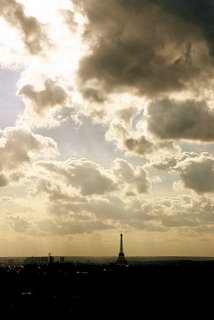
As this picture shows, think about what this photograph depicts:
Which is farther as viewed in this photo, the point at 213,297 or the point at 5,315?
the point at 213,297

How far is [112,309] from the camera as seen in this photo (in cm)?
5972

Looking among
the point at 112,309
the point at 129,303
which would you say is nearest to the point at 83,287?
the point at 129,303

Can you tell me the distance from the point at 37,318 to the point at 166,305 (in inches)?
862

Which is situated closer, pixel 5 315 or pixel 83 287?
pixel 5 315

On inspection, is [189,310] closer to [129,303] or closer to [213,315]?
[213,315]

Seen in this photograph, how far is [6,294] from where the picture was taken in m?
75.8

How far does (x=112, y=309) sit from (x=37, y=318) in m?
13.5

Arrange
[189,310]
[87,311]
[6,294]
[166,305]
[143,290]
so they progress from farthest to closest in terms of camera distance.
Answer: [143,290] < [6,294] < [166,305] < [189,310] < [87,311]

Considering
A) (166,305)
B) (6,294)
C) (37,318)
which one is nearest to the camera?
(37,318)

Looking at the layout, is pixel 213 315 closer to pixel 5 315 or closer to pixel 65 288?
pixel 5 315

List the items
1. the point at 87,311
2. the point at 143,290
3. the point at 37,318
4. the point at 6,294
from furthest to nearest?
the point at 143,290 → the point at 6,294 → the point at 87,311 → the point at 37,318

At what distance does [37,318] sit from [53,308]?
813 centimetres

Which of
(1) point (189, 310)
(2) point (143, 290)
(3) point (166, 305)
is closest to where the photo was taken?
(1) point (189, 310)

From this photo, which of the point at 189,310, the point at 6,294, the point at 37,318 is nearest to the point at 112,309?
the point at 189,310
